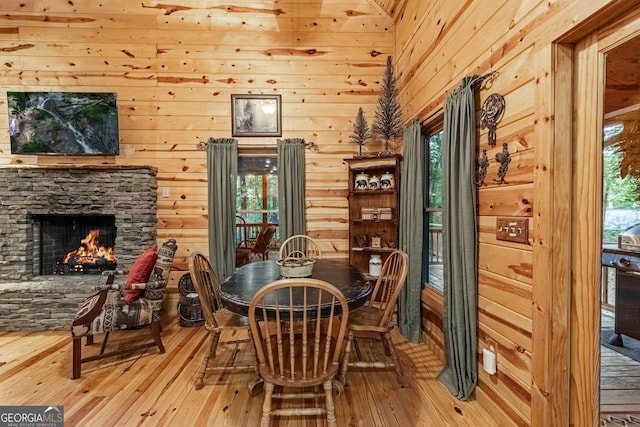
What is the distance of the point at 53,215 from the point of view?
11.3 ft

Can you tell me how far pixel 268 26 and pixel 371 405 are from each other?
4132mm

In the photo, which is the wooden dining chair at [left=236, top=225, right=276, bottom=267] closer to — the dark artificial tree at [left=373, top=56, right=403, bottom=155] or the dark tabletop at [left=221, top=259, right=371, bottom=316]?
the dark tabletop at [left=221, top=259, right=371, bottom=316]

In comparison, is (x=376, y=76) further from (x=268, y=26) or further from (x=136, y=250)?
(x=136, y=250)

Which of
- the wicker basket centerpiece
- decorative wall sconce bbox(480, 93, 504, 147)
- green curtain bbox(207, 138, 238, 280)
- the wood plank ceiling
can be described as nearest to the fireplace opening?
green curtain bbox(207, 138, 238, 280)

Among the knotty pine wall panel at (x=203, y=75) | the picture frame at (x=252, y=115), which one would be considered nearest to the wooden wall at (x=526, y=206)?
the knotty pine wall panel at (x=203, y=75)

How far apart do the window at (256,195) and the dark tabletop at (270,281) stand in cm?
127

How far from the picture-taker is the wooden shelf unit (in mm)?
3193

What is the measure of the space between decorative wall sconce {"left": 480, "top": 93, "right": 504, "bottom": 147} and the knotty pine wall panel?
1.91 meters

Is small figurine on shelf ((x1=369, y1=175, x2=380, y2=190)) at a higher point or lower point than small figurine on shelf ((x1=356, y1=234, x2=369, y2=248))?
higher

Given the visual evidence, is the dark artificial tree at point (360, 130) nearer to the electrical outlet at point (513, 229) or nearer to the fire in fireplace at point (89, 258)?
the electrical outlet at point (513, 229)

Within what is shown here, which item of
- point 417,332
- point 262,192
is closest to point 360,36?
point 262,192

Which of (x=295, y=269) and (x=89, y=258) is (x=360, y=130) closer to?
(x=295, y=269)

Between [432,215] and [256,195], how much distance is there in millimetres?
2199

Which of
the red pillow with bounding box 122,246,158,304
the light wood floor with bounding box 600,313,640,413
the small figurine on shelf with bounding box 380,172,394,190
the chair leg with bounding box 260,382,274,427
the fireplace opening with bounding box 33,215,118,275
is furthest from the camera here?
the fireplace opening with bounding box 33,215,118,275
